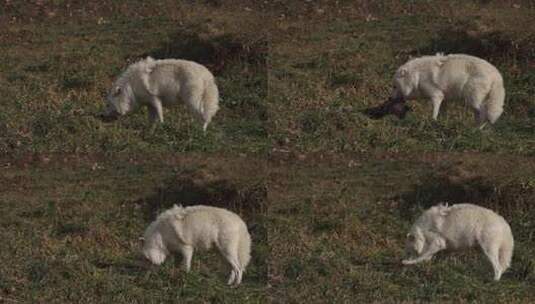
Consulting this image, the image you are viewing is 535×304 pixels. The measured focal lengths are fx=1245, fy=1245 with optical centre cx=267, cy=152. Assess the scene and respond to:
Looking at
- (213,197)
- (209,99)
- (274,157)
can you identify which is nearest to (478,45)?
(274,157)

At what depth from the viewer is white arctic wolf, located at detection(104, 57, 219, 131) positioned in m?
17.7

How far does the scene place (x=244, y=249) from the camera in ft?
54.6

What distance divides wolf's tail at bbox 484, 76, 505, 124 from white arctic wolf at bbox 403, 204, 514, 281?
1816 millimetres

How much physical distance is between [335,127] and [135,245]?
3.48 meters

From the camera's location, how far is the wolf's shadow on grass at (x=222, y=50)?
21297mm

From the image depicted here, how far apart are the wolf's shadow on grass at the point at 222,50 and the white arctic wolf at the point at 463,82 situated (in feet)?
13.1

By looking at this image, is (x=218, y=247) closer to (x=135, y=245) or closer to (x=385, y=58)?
(x=135, y=245)

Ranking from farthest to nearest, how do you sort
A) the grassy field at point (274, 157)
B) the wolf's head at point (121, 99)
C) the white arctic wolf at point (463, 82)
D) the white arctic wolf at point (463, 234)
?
the wolf's head at point (121, 99) < the white arctic wolf at point (463, 82) < the grassy field at point (274, 157) < the white arctic wolf at point (463, 234)

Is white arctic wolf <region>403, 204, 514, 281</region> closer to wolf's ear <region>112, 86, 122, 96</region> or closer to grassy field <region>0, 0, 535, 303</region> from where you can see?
grassy field <region>0, 0, 535, 303</region>

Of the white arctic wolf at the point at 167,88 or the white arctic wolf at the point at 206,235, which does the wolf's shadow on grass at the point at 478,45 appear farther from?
the white arctic wolf at the point at 206,235

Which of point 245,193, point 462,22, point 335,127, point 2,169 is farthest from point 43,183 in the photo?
point 462,22

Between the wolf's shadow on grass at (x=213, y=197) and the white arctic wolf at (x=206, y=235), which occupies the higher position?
the white arctic wolf at (x=206, y=235)

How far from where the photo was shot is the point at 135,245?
1811 cm

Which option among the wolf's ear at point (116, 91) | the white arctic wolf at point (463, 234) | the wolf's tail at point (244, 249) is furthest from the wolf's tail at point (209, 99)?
the white arctic wolf at point (463, 234)
